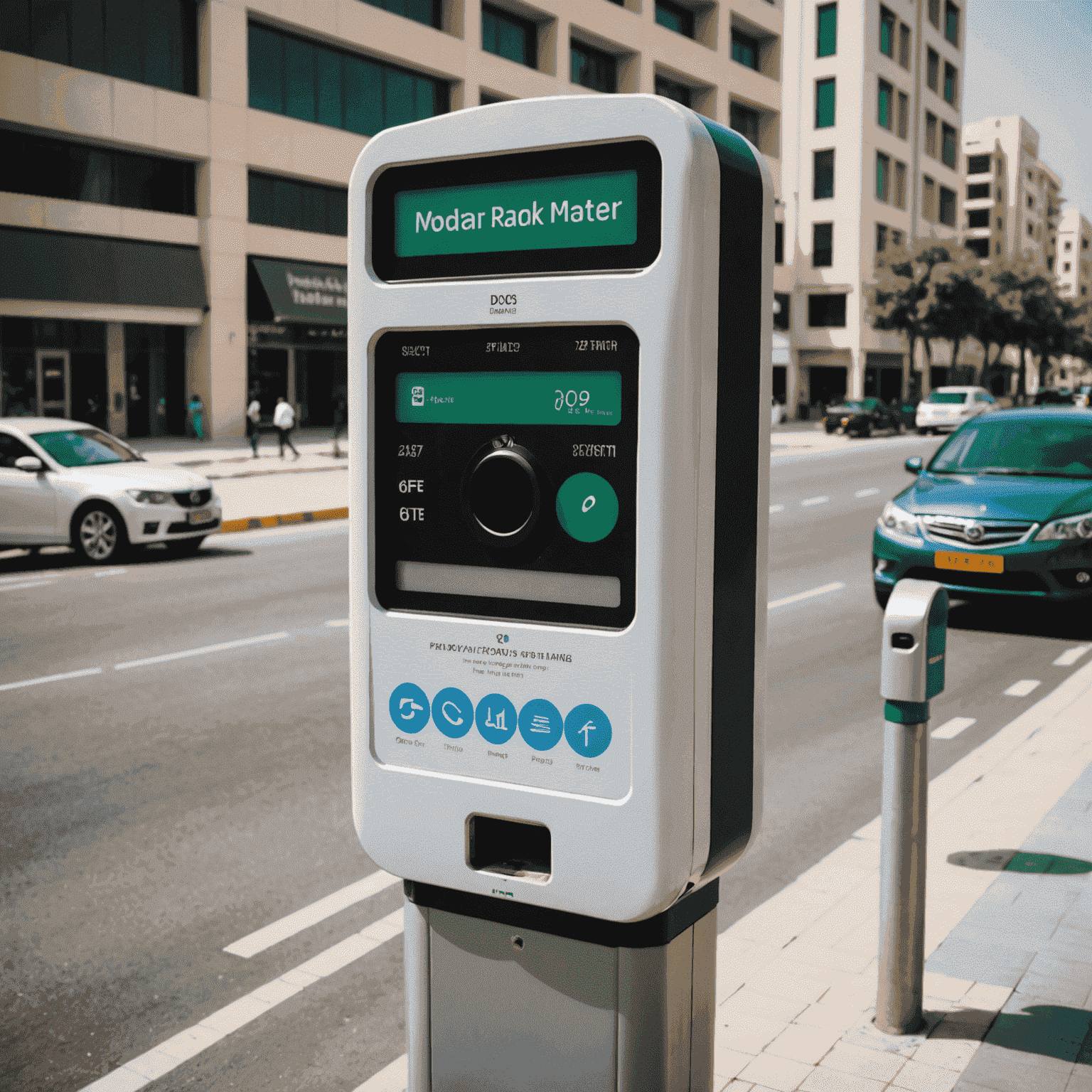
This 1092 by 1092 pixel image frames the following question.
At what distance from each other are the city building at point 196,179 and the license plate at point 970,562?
2308 centimetres

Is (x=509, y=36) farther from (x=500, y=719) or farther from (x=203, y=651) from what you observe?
(x=500, y=719)

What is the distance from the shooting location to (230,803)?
538 centimetres

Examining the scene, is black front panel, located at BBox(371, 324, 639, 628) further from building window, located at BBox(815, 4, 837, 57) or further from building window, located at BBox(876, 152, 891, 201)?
building window, located at BBox(876, 152, 891, 201)

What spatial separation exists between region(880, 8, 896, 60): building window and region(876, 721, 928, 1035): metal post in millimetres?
61140

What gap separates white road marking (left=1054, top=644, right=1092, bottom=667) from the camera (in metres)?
8.44

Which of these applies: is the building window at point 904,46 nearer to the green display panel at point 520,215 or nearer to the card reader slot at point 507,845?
the green display panel at point 520,215

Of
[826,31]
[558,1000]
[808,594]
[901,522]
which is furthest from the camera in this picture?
[826,31]

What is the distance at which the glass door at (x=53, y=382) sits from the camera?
1134 inches

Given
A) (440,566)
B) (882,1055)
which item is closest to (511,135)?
(440,566)

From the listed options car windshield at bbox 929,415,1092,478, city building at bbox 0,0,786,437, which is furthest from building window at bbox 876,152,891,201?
car windshield at bbox 929,415,1092,478

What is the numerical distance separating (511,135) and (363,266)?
12.9 inches

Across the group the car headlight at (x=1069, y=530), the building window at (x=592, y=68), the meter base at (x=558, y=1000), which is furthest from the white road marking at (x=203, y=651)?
the building window at (x=592, y=68)

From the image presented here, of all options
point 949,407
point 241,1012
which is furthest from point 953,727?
point 949,407

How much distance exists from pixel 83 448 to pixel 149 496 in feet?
4.37
